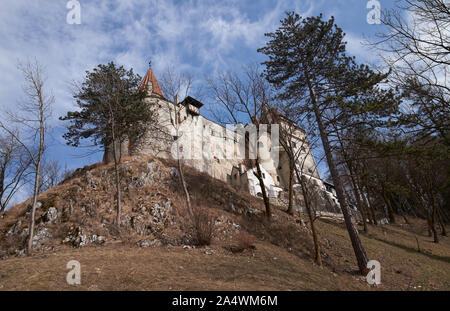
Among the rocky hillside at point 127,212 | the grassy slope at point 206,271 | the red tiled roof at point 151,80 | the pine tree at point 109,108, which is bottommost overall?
the grassy slope at point 206,271

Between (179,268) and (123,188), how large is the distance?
1061cm

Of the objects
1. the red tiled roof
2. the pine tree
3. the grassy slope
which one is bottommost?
the grassy slope

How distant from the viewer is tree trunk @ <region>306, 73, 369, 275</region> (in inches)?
384

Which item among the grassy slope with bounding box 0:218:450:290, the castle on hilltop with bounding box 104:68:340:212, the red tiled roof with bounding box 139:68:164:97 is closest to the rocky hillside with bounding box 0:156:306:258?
the grassy slope with bounding box 0:218:450:290

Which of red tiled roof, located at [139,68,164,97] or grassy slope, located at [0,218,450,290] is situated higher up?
red tiled roof, located at [139,68,164,97]

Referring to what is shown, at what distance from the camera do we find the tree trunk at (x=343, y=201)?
32.0 feet

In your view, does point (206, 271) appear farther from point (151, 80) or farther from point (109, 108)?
point (151, 80)

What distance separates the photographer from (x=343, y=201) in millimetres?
10539

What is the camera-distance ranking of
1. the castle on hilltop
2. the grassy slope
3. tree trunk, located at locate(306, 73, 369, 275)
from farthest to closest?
the castle on hilltop < tree trunk, located at locate(306, 73, 369, 275) < the grassy slope

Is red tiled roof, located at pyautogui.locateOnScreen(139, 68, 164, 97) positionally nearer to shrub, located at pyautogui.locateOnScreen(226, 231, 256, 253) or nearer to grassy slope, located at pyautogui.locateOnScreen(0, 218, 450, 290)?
grassy slope, located at pyautogui.locateOnScreen(0, 218, 450, 290)

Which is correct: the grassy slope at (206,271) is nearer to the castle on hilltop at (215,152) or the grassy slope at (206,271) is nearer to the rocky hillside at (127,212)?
the rocky hillside at (127,212)

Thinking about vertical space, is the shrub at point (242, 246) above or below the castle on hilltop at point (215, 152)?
below

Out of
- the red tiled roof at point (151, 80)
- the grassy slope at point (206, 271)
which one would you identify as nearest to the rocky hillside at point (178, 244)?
the grassy slope at point (206, 271)
